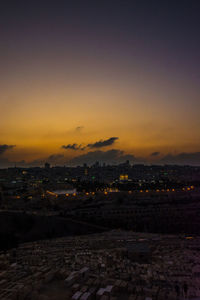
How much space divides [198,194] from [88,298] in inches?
1158

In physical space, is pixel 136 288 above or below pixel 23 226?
above

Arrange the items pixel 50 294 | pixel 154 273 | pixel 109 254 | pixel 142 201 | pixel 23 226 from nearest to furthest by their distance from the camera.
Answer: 1. pixel 50 294
2. pixel 154 273
3. pixel 109 254
4. pixel 23 226
5. pixel 142 201

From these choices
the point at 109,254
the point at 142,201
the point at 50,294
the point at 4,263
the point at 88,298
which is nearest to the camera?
the point at 88,298

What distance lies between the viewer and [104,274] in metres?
6.27

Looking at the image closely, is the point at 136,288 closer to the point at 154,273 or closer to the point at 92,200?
the point at 154,273

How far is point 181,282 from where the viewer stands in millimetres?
5766

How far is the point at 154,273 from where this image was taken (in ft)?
20.8

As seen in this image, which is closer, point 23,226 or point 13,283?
point 13,283

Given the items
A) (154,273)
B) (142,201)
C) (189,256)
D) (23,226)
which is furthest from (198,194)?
(154,273)

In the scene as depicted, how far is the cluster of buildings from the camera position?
16.8 ft

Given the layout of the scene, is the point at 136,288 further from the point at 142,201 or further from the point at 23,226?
the point at 142,201

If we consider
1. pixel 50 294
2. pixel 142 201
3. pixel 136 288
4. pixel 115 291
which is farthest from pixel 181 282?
pixel 142 201

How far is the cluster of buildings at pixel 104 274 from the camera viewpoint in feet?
16.8

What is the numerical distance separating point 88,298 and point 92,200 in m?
26.7
